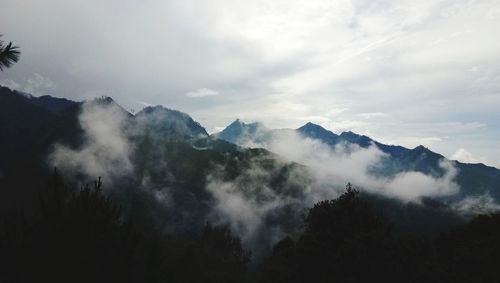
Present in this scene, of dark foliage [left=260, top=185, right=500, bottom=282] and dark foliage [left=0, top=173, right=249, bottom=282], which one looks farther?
dark foliage [left=260, top=185, right=500, bottom=282]

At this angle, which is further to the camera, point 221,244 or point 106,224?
point 221,244

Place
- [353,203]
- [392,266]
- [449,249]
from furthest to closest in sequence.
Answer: [449,249] < [353,203] < [392,266]

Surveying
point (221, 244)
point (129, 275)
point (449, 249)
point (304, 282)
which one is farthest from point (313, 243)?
point (221, 244)

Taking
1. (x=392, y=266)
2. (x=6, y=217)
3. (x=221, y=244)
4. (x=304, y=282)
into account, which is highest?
(x=6, y=217)

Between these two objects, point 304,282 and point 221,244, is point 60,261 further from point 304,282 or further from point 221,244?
point 221,244

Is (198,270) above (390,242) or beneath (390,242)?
beneath

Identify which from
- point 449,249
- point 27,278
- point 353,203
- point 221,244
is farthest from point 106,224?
point 221,244

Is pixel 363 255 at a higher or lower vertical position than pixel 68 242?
lower

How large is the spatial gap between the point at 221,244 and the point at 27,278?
134 metres

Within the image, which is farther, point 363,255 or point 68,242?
point 363,255

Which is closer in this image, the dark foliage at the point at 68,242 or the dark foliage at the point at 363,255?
the dark foliage at the point at 68,242

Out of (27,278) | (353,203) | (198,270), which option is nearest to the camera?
(27,278)

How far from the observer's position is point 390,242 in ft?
103

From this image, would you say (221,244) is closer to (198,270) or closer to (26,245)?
(198,270)
